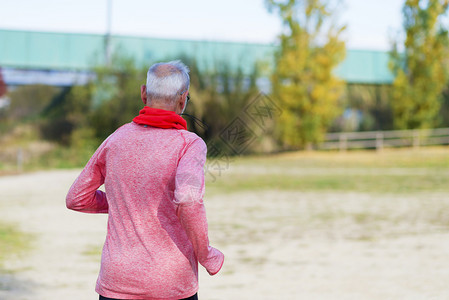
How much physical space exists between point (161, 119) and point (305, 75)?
2948 cm

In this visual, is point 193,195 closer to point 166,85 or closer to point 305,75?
point 166,85

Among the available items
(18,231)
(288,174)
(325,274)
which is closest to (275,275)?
(325,274)

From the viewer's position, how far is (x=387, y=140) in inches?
1287

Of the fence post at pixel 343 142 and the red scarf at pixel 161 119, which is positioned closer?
the red scarf at pixel 161 119

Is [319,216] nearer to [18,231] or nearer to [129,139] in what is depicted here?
[18,231]

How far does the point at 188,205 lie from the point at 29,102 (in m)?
29.7

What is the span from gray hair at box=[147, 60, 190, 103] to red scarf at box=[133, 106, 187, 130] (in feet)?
0.18

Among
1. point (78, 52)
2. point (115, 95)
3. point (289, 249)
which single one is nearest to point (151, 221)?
point (289, 249)

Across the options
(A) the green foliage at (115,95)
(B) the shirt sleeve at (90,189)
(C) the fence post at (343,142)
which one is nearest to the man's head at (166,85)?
(B) the shirt sleeve at (90,189)

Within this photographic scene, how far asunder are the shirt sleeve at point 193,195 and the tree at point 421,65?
3191cm

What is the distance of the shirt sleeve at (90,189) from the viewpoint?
7.50ft

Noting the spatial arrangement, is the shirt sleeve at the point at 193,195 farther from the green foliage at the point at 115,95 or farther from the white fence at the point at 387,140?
the white fence at the point at 387,140

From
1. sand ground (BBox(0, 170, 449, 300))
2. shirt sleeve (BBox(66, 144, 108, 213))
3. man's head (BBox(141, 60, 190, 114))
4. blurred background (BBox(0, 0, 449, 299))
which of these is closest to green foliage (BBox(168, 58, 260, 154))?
blurred background (BBox(0, 0, 449, 299))

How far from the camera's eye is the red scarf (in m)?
2.18
